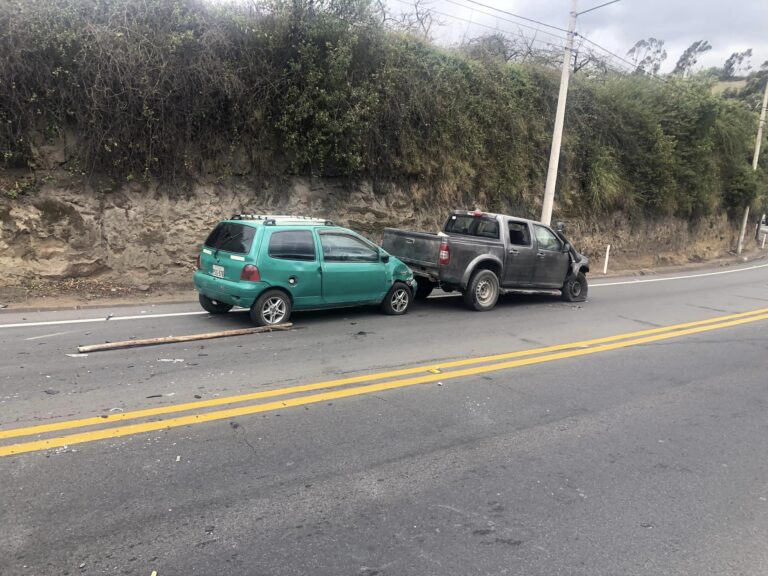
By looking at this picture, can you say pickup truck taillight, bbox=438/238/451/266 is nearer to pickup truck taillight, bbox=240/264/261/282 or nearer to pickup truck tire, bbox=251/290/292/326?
pickup truck tire, bbox=251/290/292/326

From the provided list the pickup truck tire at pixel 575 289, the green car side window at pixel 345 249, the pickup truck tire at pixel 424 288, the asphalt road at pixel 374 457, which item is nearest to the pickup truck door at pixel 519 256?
the pickup truck tire at pixel 575 289

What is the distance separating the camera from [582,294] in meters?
12.6

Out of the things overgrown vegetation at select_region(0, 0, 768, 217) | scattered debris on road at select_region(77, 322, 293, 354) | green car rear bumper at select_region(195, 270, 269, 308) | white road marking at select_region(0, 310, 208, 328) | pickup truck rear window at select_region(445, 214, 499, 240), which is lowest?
white road marking at select_region(0, 310, 208, 328)

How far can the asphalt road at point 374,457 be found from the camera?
3.03 meters

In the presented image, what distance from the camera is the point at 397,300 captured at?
9.65m

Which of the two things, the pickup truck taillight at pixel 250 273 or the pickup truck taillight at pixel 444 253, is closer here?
the pickup truck taillight at pixel 250 273

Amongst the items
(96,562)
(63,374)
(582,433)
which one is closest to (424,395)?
(582,433)

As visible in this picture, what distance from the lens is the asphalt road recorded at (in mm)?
3033

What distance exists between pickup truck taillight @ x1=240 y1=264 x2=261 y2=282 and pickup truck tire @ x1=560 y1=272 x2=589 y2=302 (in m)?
7.28

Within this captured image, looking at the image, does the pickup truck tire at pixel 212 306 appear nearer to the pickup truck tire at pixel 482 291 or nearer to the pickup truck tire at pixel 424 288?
the pickup truck tire at pixel 424 288

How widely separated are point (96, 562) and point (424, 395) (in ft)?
10.9

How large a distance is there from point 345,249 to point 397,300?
1401 mm

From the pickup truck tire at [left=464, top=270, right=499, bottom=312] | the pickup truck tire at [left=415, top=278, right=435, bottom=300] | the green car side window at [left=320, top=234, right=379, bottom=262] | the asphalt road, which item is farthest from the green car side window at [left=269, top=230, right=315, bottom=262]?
the pickup truck tire at [left=464, top=270, right=499, bottom=312]

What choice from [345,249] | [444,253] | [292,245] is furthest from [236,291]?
[444,253]
